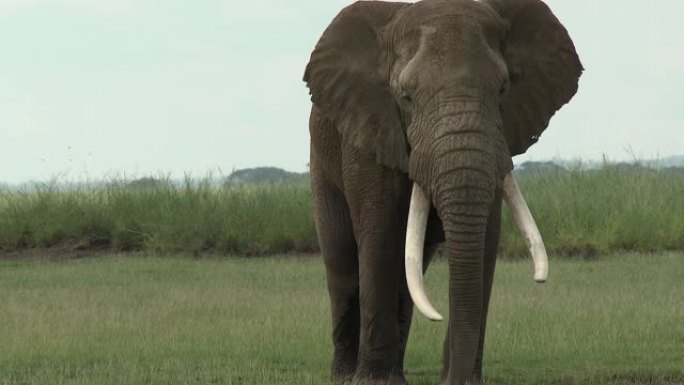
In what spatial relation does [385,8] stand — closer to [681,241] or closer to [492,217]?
[492,217]

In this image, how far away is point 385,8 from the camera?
23.8 ft

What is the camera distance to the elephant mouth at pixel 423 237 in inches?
250

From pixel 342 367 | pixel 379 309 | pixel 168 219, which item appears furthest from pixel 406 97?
pixel 168 219

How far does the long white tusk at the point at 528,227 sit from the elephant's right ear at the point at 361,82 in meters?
0.48

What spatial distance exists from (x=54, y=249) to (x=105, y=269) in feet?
10.5

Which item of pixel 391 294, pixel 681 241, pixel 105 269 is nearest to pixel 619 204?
pixel 681 241

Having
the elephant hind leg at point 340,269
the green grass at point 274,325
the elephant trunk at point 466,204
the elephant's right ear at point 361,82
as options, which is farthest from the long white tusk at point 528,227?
the green grass at point 274,325

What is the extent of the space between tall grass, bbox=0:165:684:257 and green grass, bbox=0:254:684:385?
1316 mm

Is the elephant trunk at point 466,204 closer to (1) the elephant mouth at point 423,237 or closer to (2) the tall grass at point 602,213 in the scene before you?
(1) the elephant mouth at point 423,237

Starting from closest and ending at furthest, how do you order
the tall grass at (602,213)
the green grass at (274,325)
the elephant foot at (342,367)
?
the elephant foot at (342,367) → the green grass at (274,325) → the tall grass at (602,213)

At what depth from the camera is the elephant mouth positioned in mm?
6342

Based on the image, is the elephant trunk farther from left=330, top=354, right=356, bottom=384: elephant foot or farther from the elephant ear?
left=330, top=354, right=356, bottom=384: elephant foot

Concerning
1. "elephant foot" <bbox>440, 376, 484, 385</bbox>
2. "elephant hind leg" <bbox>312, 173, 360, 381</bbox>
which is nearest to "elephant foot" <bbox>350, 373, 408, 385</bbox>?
"elephant foot" <bbox>440, 376, 484, 385</bbox>

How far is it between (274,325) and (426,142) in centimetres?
492
